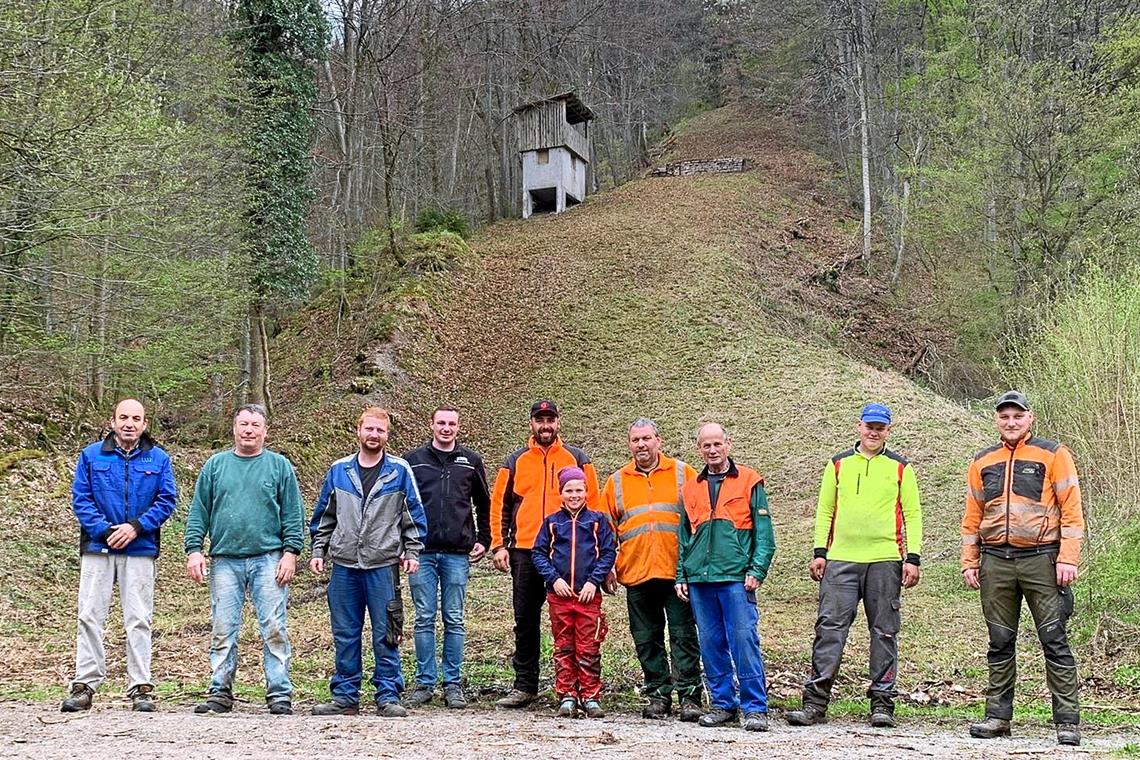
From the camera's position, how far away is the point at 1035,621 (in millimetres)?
5508

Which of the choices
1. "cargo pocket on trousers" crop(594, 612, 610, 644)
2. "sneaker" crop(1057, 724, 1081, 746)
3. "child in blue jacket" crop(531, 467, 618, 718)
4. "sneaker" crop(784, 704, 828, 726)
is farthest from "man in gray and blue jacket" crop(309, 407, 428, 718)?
"sneaker" crop(1057, 724, 1081, 746)

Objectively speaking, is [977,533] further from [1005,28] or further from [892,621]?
[1005,28]

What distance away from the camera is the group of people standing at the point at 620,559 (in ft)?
18.3

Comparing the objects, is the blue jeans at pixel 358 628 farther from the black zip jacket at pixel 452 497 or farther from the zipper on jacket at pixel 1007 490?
the zipper on jacket at pixel 1007 490

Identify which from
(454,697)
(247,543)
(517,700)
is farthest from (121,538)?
(517,700)

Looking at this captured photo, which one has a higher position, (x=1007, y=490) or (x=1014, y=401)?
(x=1014, y=401)

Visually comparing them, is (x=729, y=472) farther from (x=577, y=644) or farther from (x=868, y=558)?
(x=577, y=644)

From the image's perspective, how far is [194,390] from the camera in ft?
60.7

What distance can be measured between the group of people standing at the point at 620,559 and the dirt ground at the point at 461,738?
0.24 m

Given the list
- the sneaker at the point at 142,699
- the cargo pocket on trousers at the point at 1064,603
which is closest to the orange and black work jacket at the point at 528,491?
the sneaker at the point at 142,699

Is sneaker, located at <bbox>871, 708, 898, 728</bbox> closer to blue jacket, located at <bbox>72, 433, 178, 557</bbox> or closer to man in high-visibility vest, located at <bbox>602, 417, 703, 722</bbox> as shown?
man in high-visibility vest, located at <bbox>602, 417, 703, 722</bbox>

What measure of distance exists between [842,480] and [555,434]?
1.86 m

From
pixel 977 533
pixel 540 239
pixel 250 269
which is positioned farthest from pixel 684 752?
pixel 540 239

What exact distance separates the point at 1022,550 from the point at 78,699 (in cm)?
551
